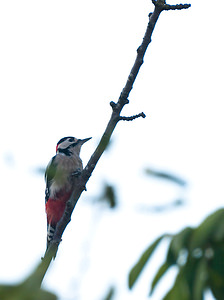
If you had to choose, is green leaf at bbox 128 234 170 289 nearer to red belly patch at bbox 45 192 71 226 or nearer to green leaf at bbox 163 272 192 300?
green leaf at bbox 163 272 192 300

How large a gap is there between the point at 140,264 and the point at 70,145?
594 cm

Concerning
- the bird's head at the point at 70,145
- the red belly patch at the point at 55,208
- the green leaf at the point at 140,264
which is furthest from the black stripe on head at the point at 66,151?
the green leaf at the point at 140,264

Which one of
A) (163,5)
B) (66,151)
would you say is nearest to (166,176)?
(163,5)

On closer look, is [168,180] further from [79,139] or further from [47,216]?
[79,139]

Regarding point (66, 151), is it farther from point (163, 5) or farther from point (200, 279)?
point (200, 279)

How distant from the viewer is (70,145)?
7410 millimetres

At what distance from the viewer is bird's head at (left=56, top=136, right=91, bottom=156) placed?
7190 millimetres

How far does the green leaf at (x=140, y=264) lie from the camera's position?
150cm

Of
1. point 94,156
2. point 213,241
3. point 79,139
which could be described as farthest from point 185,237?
point 79,139

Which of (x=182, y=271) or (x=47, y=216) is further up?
(x=182, y=271)

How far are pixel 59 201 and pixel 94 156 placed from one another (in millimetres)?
3325

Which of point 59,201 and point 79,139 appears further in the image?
point 79,139

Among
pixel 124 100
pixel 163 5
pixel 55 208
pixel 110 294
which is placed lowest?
pixel 55 208

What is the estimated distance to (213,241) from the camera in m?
1.45
